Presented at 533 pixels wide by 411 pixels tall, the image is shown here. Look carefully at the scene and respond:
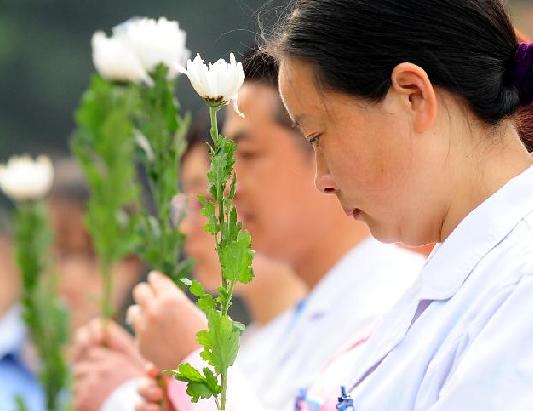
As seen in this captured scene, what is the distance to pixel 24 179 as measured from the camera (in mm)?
2518

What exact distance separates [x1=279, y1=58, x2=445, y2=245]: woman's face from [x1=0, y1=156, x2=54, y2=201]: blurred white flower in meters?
0.95

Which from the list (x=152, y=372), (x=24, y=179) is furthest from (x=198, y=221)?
(x=152, y=372)

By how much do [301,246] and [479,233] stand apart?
1223 mm

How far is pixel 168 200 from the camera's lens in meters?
2.08

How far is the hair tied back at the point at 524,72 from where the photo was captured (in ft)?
5.36

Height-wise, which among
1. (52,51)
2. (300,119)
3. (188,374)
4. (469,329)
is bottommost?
(469,329)

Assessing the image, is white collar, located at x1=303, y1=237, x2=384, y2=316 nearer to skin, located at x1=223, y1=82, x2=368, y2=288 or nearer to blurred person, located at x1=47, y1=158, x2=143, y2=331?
skin, located at x1=223, y1=82, x2=368, y2=288

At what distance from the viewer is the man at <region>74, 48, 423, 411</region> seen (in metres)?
2.62

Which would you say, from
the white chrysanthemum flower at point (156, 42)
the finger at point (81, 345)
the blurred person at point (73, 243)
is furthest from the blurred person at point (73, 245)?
the white chrysanthemum flower at point (156, 42)

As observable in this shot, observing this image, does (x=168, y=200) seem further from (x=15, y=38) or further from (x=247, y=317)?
(x=15, y=38)

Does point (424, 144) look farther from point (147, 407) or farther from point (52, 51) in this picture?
point (52, 51)

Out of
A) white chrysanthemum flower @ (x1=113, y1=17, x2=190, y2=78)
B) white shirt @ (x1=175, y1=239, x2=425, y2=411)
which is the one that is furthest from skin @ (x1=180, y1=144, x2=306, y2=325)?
white chrysanthemum flower @ (x1=113, y1=17, x2=190, y2=78)

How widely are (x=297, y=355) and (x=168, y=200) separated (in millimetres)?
753

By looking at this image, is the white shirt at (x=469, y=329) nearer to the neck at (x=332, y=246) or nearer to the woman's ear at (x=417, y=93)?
the woman's ear at (x=417, y=93)
